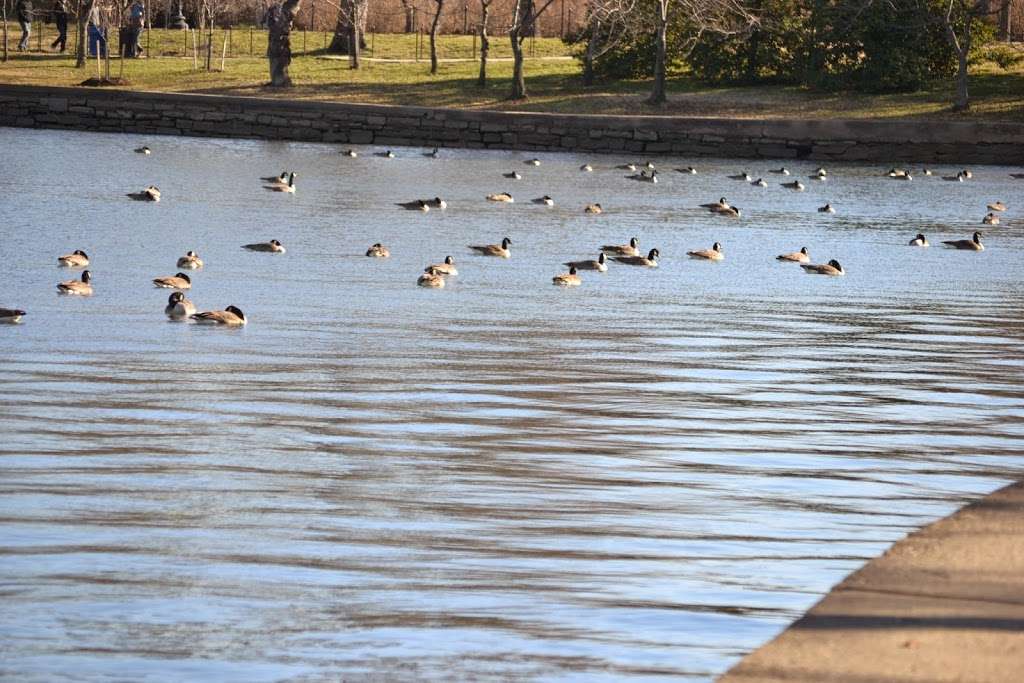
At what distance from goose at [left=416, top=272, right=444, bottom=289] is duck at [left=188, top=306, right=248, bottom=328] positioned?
12.7 feet

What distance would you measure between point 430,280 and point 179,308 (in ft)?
13.0

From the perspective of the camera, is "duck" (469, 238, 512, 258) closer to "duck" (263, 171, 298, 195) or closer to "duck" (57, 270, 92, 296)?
"duck" (57, 270, 92, 296)

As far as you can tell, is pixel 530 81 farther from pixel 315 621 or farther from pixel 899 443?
pixel 315 621

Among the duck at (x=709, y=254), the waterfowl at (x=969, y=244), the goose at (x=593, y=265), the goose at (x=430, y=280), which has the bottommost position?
the waterfowl at (x=969, y=244)

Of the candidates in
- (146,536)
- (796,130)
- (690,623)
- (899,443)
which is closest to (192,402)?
(146,536)

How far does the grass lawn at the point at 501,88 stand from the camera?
5034 centimetres

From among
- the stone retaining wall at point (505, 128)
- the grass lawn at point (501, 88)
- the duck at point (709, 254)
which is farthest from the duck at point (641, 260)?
the grass lawn at point (501, 88)

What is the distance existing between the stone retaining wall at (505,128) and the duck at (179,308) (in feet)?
101

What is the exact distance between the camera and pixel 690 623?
7.41 meters

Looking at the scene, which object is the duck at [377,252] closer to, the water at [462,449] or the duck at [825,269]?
the water at [462,449]

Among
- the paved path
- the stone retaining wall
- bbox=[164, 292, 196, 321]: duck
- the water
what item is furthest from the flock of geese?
the paved path

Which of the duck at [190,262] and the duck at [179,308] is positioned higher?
the duck at [179,308]

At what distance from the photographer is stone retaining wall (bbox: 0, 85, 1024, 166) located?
47.0 meters

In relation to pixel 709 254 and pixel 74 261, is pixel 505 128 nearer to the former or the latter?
pixel 709 254
